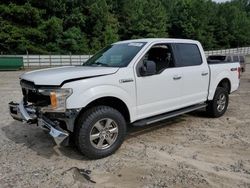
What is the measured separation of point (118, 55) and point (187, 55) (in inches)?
65.3

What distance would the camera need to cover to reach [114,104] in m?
5.23

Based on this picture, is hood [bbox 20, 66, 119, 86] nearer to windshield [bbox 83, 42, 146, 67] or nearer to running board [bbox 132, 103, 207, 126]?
windshield [bbox 83, 42, 146, 67]

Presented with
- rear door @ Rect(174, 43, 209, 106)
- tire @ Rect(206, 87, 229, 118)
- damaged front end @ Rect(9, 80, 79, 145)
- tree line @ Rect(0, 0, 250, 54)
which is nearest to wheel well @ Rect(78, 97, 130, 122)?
damaged front end @ Rect(9, 80, 79, 145)

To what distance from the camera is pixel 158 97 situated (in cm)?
566

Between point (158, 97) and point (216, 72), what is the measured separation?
224 centimetres

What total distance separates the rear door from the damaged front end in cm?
259

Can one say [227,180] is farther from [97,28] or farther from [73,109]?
[97,28]

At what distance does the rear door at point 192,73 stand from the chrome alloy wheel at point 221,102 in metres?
0.72

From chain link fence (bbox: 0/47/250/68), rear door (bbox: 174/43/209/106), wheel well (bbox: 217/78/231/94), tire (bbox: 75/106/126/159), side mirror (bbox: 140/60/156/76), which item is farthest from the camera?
chain link fence (bbox: 0/47/250/68)

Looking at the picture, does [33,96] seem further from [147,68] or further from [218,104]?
[218,104]

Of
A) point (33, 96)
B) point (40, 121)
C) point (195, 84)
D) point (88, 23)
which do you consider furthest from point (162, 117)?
point (88, 23)

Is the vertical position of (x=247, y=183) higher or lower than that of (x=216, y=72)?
lower

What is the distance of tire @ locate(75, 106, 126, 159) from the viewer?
468 cm

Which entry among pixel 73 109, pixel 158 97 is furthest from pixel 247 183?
pixel 73 109
